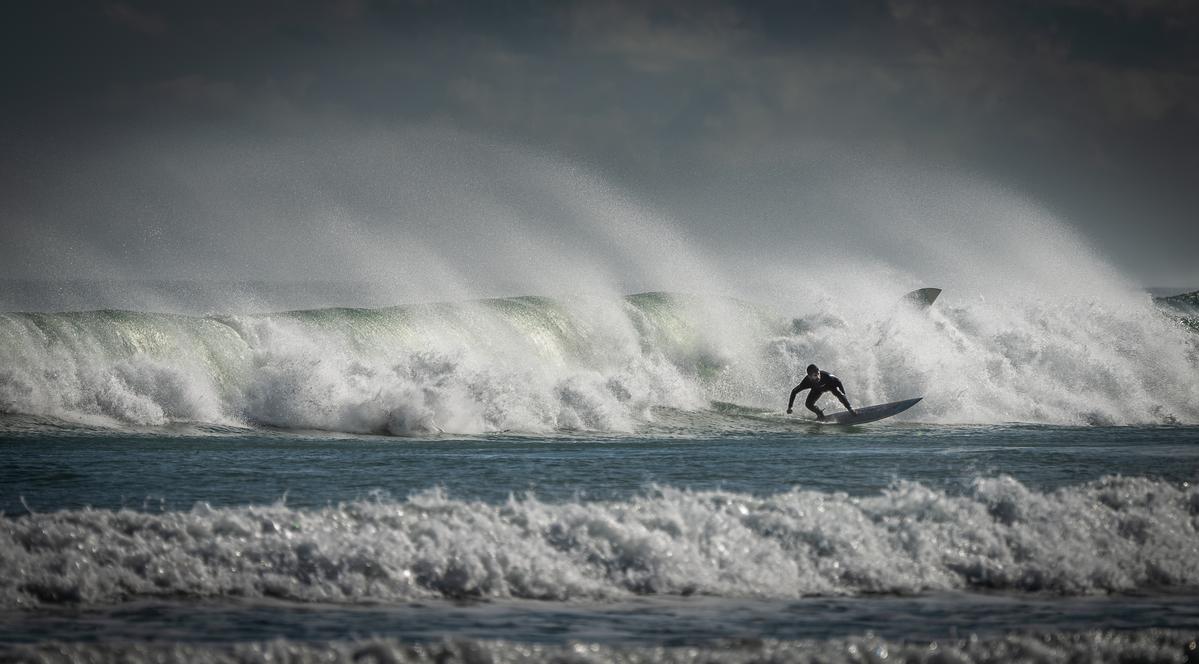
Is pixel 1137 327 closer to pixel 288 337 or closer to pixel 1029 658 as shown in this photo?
pixel 288 337

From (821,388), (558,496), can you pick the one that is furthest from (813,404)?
(558,496)

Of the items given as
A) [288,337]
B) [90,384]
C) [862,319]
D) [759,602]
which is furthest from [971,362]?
[759,602]

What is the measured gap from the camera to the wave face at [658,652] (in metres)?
6.84

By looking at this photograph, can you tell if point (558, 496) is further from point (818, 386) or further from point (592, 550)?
point (818, 386)

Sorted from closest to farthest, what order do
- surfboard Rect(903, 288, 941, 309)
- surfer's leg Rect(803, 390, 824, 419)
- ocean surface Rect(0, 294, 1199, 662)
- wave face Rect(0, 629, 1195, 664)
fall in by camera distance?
wave face Rect(0, 629, 1195, 664) < ocean surface Rect(0, 294, 1199, 662) < surfer's leg Rect(803, 390, 824, 419) < surfboard Rect(903, 288, 941, 309)

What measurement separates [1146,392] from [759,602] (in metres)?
25.6

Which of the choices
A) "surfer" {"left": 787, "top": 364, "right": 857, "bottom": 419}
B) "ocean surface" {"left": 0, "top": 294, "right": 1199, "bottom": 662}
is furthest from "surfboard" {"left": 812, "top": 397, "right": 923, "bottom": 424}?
"ocean surface" {"left": 0, "top": 294, "right": 1199, "bottom": 662}

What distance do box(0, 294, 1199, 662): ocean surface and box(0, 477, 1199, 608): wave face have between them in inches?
1.1

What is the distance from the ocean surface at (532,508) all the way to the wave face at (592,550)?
28 millimetres

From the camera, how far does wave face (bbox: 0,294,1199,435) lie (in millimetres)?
22312

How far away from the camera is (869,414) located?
24.9 metres

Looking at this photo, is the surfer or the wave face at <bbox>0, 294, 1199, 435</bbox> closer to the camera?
the wave face at <bbox>0, 294, 1199, 435</bbox>

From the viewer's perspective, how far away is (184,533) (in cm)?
934

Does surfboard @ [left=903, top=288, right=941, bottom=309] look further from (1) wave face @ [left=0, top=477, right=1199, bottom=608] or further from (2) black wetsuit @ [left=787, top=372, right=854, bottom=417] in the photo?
(1) wave face @ [left=0, top=477, right=1199, bottom=608]
